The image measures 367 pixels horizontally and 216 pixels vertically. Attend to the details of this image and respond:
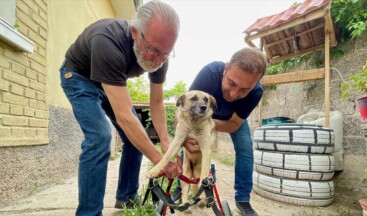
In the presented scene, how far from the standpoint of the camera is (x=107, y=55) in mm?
1753

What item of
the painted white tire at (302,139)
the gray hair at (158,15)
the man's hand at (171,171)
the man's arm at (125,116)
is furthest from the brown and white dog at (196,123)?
the painted white tire at (302,139)

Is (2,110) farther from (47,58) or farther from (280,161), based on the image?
(280,161)

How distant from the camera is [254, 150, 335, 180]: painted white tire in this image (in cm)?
305

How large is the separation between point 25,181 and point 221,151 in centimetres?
595

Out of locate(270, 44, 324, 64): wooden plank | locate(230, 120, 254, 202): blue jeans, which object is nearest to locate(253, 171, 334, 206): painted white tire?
locate(230, 120, 254, 202): blue jeans

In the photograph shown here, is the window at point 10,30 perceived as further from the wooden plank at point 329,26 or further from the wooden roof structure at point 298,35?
the wooden plank at point 329,26

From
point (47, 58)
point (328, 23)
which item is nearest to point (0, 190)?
point (47, 58)

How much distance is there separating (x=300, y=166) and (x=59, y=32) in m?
4.29

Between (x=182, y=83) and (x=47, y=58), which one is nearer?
(x=47, y=58)

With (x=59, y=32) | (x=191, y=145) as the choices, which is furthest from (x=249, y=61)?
(x=59, y=32)

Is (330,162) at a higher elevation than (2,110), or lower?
lower

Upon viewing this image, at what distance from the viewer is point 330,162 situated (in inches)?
123

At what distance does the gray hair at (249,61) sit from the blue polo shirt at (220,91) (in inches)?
13.8

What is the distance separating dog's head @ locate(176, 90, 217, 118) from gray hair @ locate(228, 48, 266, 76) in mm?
389
